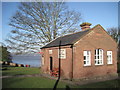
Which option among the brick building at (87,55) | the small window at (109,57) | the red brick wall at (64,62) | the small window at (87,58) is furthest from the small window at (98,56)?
the red brick wall at (64,62)

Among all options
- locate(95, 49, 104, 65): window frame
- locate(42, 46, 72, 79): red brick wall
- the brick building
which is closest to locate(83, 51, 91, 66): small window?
the brick building

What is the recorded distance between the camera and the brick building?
14008mm

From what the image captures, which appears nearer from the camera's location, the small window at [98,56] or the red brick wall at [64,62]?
the red brick wall at [64,62]

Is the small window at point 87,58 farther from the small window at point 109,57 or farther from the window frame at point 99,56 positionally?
the small window at point 109,57

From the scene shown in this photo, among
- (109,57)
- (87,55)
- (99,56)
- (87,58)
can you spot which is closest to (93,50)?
(87,55)

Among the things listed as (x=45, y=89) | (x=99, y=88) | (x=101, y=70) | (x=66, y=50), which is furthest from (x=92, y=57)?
(x=45, y=89)

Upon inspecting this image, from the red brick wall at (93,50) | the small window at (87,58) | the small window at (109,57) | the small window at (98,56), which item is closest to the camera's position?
the red brick wall at (93,50)

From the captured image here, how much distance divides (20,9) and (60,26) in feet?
30.8

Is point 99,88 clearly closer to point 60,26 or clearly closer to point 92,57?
point 92,57

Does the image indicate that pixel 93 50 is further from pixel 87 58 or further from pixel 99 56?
pixel 99 56

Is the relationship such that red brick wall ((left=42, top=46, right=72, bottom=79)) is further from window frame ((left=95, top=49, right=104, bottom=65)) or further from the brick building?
window frame ((left=95, top=49, right=104, bottom=65))

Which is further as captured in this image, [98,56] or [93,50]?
[98,56]

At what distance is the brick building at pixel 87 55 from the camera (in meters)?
14.0

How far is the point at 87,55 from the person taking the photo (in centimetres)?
1499
